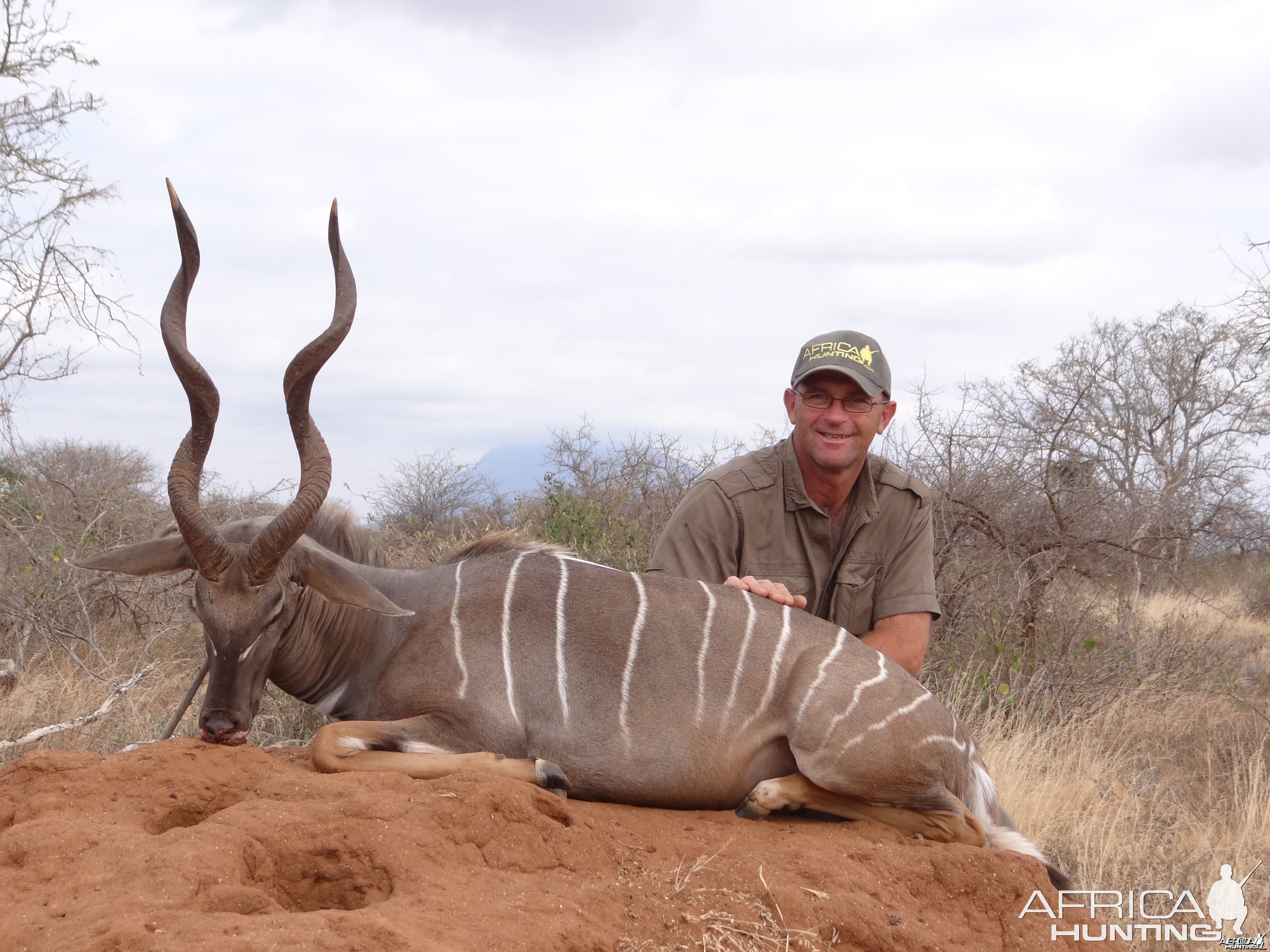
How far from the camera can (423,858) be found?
3.12 meters

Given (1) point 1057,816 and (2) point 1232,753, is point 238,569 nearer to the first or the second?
(1) point 1057,816

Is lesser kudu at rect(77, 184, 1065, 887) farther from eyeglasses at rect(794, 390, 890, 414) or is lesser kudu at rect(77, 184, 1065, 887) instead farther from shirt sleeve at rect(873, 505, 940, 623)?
eyeglasses at rect(794, 390, 890, 414)

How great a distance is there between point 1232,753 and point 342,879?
6.58 m

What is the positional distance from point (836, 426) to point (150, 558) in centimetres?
315

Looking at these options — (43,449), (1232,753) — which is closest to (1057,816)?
(1232,753)

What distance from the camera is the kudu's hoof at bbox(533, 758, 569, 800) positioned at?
413 centimetres

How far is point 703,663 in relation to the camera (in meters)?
4.38

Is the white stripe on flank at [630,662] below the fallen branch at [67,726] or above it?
above

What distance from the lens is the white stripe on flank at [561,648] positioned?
4309mm

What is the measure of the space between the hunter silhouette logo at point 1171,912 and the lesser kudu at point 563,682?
348mm

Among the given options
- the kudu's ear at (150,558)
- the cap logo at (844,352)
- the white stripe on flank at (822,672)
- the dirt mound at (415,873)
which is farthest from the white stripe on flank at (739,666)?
the kudu's ear at (150,558)

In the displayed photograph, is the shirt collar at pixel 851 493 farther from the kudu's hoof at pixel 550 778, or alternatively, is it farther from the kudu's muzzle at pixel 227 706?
the kudu's muzzle at pixel 227 706

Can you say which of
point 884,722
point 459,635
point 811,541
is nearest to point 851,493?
point 811,541

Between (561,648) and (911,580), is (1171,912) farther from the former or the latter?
(561,648)
